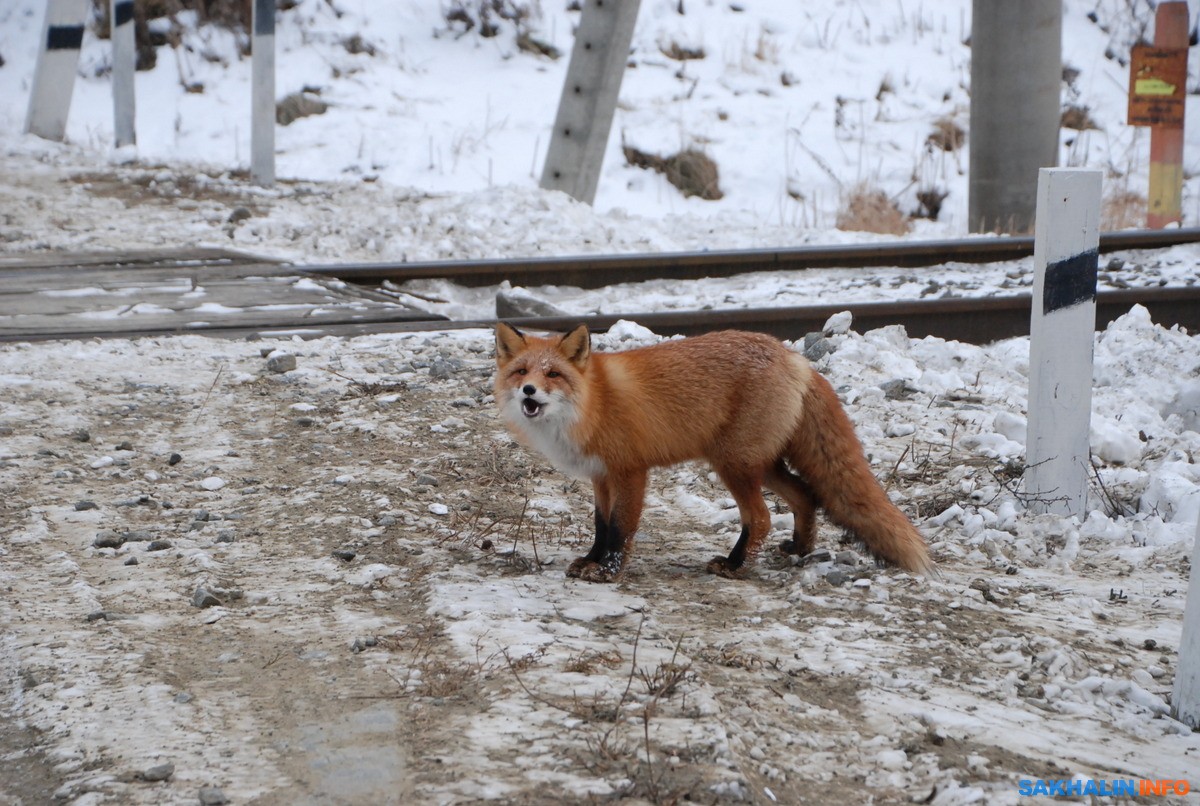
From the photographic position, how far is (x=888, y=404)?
6125 millimetres

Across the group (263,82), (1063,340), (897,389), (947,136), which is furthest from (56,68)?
(1063,340)

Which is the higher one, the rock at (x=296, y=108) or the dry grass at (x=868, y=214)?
the rock at (x=296, y=108)

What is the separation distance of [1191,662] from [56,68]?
14.6 metres

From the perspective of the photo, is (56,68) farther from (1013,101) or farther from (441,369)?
(1013,101)

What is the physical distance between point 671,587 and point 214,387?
325 centimetres

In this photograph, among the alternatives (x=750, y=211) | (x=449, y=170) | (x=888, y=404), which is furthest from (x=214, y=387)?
(x=449, y=170)

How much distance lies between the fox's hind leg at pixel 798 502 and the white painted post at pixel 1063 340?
0.93 meters

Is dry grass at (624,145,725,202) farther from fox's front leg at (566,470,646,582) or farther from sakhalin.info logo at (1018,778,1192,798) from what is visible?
sakhalin.info logo at (1018,778,1192,798)

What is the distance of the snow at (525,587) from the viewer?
9.66 feet

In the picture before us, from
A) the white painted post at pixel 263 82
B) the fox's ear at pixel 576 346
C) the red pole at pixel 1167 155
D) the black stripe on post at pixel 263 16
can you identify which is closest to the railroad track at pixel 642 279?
the fox's ear at pixel 576 346

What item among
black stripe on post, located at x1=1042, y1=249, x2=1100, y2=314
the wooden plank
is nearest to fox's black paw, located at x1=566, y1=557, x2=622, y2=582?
black stripe on post, located at x1=1042, y1=249, x2=1100, y2=314

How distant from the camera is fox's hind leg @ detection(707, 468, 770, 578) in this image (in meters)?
4.37

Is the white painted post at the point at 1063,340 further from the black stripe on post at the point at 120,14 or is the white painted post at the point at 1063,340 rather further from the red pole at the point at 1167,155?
the black stripe on post at the point at 120,14

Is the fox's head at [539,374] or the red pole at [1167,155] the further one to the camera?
the red pole at [1167,155]
